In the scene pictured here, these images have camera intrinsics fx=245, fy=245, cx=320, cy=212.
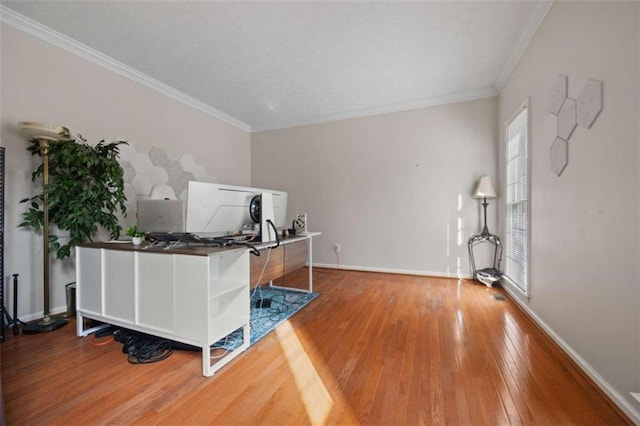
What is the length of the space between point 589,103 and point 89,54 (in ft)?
13.8

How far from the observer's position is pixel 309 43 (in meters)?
2.38

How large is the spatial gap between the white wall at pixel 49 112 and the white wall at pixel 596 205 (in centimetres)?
411

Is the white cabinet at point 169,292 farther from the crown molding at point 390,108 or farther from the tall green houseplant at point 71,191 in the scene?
the crown molding at point 390,108

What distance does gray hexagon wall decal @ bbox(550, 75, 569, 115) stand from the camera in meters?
1.71

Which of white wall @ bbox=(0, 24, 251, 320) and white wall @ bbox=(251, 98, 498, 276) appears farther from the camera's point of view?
white wall @ bbox=(251, 98, 498, 276)

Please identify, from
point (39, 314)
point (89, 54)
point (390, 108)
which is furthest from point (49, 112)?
point (390, 108)

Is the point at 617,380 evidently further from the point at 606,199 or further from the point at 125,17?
the point at 125,17

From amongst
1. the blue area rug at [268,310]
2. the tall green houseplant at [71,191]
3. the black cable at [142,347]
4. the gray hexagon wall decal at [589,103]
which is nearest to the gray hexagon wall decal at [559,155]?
the gray hexagon wall decal at [589,103]

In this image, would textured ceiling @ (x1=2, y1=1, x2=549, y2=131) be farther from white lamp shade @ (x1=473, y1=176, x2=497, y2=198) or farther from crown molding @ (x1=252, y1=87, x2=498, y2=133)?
white lamp shade @ (x1=473, y1=176, x2=497, y2=198)

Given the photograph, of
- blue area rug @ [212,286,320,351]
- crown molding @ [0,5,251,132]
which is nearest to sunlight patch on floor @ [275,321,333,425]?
blue area rug @ [212,286,320,351]

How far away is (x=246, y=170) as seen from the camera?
4.75 meters

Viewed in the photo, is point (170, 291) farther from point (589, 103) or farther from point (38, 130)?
point (589, 103)

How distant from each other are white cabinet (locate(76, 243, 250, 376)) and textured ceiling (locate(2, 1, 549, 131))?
1.94m

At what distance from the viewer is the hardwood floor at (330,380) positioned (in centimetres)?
117
